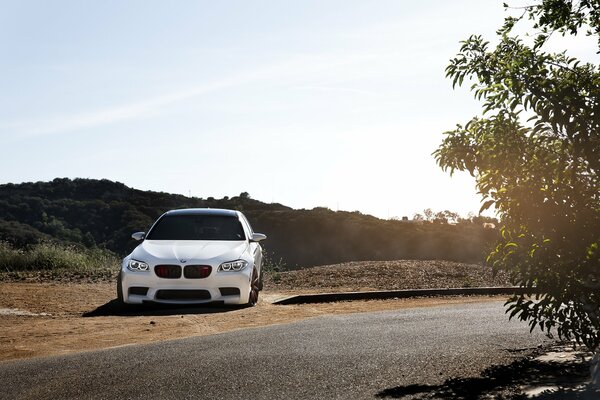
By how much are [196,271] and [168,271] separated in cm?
47

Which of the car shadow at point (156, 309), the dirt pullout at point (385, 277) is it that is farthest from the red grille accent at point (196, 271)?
the dirt pullout at point (385, 277)

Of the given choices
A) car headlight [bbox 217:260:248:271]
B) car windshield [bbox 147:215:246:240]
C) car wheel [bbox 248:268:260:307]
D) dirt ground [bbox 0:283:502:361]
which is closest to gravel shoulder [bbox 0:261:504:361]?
dirt ground [bbox 0:283:502:361]

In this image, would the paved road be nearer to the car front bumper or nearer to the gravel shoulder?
the gravel shoulder

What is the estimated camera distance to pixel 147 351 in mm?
9547

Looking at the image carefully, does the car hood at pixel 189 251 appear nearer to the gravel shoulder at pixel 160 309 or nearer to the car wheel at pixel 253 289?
the car wheel at pixel 253 289

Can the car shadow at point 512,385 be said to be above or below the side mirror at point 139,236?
below

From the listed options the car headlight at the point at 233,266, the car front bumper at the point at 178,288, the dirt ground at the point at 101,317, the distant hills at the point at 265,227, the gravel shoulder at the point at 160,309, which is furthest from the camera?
the distant hills at the point at 265,227

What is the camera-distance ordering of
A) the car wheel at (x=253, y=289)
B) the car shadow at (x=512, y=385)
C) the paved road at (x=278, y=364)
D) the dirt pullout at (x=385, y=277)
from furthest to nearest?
the dirt pullout at (x=385, y=277)
the car wheel at (x=253, y=289)
the paved road at (x=278, y=364)
the car shadow at (x=512, y=385)

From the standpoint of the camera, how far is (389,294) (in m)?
18.4

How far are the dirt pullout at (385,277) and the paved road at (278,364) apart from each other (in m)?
8.23

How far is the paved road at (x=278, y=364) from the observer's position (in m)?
7.46

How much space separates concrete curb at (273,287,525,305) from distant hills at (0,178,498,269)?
634 inches

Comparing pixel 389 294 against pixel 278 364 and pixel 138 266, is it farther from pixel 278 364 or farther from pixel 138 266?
pixel 278 364

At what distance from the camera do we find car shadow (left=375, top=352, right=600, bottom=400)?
705 cm
